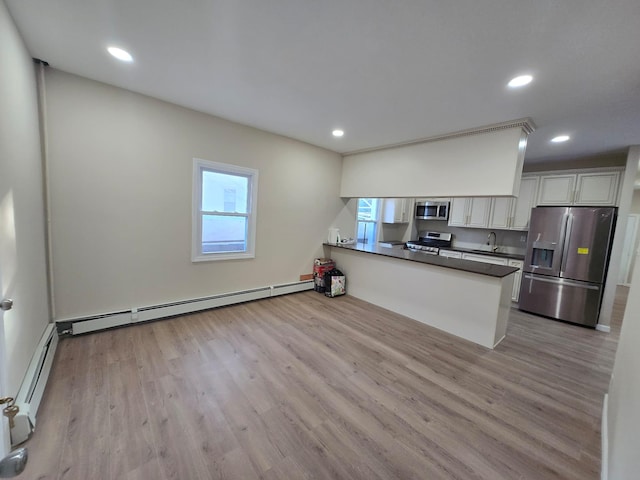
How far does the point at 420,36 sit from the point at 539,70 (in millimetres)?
1009

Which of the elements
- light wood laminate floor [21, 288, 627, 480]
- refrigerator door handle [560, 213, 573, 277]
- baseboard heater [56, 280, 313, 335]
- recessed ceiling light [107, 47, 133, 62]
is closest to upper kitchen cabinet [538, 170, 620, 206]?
refrigerator door handle [560, 213, 573, 277]

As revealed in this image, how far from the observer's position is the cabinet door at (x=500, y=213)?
4.72 m

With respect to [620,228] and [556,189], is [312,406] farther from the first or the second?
[556,189]

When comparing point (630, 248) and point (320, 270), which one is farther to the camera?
point (630, 248)

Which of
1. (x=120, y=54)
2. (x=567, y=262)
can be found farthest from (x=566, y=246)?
(x=120, y=54)

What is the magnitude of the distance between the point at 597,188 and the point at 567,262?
1.22 metres

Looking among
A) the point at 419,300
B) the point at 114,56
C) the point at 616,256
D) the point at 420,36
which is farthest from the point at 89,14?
the point at 616,256

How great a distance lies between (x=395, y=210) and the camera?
20.1ft

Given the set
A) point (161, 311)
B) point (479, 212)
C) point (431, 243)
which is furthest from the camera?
point (431, 243)

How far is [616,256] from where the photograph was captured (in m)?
3.57

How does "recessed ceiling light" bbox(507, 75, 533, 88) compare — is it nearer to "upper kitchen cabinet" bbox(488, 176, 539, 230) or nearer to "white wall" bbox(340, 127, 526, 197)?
"white wall" bbox(340, 127, 526, 197)

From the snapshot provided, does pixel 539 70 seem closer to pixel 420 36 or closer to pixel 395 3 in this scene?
pixel 420 36

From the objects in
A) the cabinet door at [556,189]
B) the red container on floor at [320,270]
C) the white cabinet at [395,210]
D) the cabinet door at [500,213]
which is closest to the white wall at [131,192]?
the red container on floor at [320,270]

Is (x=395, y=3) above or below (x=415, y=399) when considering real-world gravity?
above
